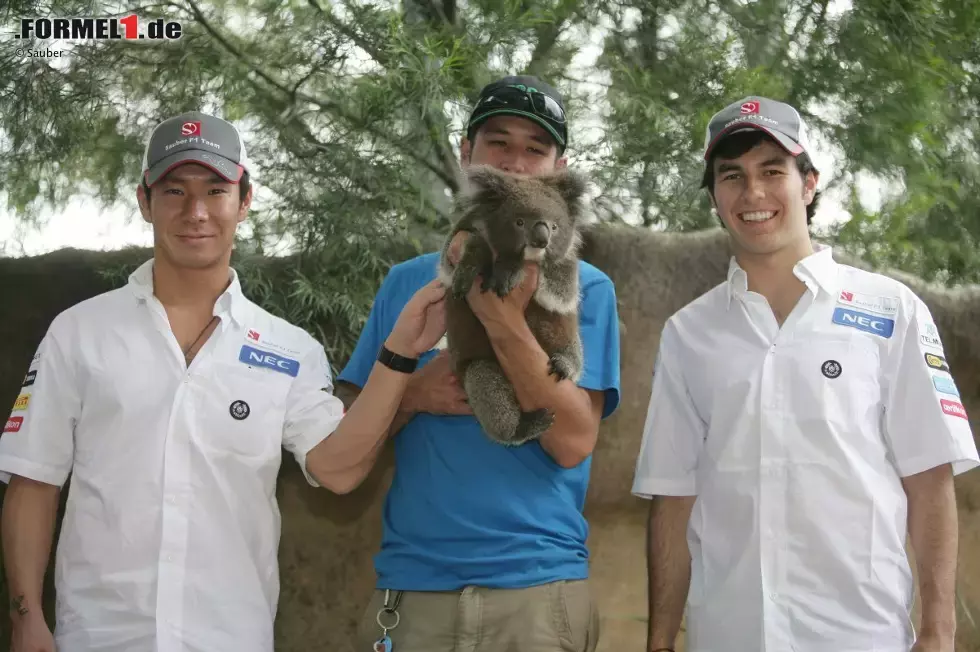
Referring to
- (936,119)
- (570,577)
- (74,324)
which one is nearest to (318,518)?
(74,324)

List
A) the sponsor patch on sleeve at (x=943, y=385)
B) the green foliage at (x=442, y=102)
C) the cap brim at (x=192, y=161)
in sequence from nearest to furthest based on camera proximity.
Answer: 1. the sponsor patch on sleeve at (x=943, y=385)
2. the cap brim at (x=192, y=161)
3. the green foliage at (x=442, y=102)

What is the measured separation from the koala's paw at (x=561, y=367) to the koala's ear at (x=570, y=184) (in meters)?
0.43

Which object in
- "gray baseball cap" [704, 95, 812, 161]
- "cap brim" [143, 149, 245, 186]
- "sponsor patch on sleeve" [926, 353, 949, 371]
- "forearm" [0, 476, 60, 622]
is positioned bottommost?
"forearm" [0, 476, 60, 622]

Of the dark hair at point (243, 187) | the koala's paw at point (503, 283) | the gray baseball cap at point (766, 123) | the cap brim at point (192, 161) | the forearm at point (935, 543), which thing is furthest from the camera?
the dark hair at point (243, 187)

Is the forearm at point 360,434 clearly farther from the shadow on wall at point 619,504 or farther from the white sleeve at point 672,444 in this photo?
the shadow on wall at point 619,504

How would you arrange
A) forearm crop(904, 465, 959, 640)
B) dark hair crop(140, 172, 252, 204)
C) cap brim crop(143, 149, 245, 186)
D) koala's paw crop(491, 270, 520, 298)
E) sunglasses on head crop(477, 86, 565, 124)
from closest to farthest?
forearm crop(904, 465, 959, 640)
koala's paw crop(491, 270, 520, 298)
sunglasses on head crop(477, 86, 565, 124)
cap brim crop(143, 149, 245, 186)
dark hair crop(140, 172, 252, 204)

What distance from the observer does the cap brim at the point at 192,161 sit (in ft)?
8.25

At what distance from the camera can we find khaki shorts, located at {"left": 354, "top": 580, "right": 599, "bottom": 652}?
82.4 inches

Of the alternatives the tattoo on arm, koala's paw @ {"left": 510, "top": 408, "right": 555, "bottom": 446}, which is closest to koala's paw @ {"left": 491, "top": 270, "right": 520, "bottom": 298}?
koala's paw @ {"left": 510, "top": 408, "right": 555, "bottom": 446}

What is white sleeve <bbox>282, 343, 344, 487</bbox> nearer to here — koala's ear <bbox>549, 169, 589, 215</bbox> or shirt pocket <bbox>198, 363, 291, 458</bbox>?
shirt pocket <bbox>198, 363, 291, 458</bbox>

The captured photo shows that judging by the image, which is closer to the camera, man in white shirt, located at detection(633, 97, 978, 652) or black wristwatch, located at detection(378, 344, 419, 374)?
man in white shirt, located at detection(633, 97, 978, 652)

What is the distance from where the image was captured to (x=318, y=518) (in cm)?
409

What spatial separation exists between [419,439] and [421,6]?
261cm

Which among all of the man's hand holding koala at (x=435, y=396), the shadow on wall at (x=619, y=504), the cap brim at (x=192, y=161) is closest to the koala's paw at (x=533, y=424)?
the man's hand holding koala at (x=435, y=396)
